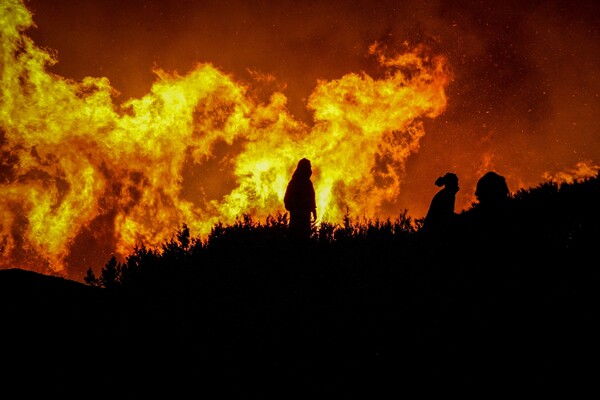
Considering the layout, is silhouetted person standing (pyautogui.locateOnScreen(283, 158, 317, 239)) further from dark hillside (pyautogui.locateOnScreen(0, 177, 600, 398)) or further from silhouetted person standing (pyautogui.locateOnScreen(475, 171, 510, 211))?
silhouetted person standing (pyautogui.locateOnScreen(475, 171, 510, 211))

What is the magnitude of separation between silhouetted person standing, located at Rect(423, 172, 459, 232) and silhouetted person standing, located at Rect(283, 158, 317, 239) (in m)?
2.80

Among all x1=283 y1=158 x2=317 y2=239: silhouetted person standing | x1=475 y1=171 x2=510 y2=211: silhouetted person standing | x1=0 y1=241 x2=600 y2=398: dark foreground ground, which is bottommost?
x1=0 y1=241 x2=600 y2=398: dark foreground ground

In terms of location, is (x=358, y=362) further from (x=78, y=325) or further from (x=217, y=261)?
(x=217, y=261)

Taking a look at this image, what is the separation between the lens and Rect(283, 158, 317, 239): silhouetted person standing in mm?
9518

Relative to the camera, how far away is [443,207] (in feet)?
26.8

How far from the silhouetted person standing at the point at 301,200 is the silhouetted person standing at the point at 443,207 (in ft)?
9.18

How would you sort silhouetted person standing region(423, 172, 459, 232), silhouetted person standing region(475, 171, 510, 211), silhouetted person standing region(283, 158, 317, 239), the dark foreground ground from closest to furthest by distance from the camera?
the dark foreground ground → silhouetted person standing region(475, 171, 510, 211) → silhouetted person standing region(423, 172, 459, 232) → silhouetted person standing region(283, 158, 317, 239)

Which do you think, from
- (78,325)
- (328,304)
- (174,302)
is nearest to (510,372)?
(328,304)

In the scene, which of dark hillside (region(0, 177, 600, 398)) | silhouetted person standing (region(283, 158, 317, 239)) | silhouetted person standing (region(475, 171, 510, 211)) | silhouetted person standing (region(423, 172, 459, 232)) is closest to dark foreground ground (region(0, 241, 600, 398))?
dark hillside (region(0, 177, 600, 398))

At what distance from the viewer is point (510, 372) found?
135 inches

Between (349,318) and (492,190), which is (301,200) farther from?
(349,318)

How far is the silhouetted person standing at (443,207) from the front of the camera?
7.96 meters

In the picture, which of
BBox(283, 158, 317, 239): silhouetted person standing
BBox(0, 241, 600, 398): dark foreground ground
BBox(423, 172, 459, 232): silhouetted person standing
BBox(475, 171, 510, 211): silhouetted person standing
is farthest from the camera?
BBox(283, 158, 317, 239): silhouetted person standing

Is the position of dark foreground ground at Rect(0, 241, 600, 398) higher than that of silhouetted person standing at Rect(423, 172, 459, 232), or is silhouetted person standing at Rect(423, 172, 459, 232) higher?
silhouetted person standing at Rect(423, 172, 459, 232)
